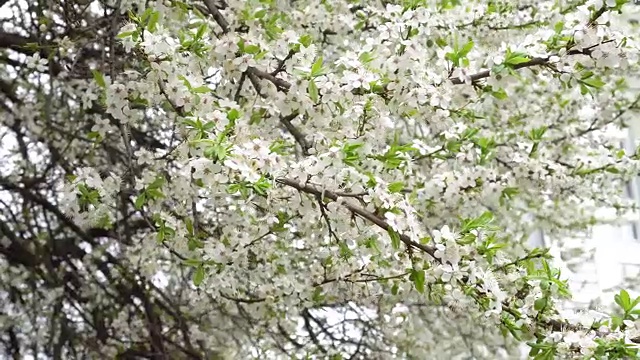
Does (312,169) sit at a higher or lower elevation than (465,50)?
lower

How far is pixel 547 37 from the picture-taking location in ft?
4.79

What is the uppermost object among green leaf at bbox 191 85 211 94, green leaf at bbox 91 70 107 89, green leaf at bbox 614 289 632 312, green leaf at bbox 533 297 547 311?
green leaf at bbox 91 70 107 89

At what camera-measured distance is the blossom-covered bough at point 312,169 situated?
49.8 inches

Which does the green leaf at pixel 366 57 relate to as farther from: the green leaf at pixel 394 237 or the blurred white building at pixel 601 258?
the blurred white building at pixel 601 258

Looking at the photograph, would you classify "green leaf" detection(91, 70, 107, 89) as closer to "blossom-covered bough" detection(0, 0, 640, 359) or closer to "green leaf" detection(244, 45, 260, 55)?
"blossom-covered bough" detection(0, 0, 640, 359)

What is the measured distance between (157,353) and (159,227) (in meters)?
1.00

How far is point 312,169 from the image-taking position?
1223mm

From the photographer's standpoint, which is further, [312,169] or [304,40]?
[304,40]

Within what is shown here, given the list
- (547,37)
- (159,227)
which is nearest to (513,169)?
(547,37)

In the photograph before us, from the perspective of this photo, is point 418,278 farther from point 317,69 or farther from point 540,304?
point 317,69

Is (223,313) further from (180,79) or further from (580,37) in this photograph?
(580,37)

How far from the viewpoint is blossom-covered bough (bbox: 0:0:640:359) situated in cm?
126

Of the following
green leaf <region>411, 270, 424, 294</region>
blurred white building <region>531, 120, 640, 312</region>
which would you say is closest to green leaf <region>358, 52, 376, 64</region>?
green leaf <region>411, 270, 424, 294</region>

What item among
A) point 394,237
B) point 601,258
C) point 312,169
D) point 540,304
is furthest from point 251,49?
point 601,258
